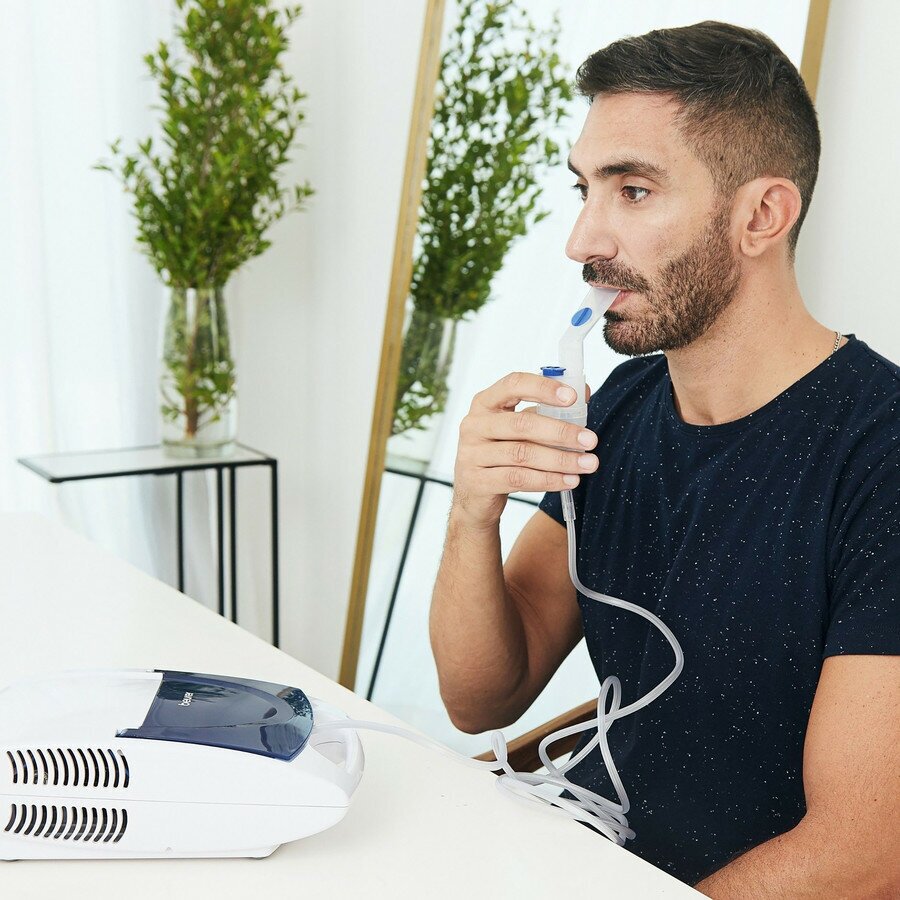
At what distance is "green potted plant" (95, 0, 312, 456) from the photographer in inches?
79.0

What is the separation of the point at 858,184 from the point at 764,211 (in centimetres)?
31

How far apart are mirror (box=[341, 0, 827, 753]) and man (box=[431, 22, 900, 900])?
335 millimetres

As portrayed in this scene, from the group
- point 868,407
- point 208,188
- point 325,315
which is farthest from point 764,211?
point 325,315

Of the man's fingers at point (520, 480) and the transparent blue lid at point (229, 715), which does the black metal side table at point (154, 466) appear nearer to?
the man's fingers at point (520, 480)

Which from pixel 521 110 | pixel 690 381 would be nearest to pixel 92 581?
pixel 690 381

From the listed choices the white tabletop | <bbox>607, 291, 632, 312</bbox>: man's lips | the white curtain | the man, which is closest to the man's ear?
the man

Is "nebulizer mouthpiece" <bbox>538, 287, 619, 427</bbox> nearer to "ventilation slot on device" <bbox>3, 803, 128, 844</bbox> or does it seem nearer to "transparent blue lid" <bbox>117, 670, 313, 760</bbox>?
"transparent blue lid" <bbox>117, 670, 313, 760</bbox>

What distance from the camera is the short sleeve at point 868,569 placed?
2.99ft

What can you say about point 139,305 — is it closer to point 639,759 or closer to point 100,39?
point 100,39

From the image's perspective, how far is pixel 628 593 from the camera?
1180 mm

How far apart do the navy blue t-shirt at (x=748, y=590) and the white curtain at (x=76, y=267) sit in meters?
1.38

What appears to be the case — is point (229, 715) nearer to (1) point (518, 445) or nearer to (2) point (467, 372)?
(1) point (518, 445)

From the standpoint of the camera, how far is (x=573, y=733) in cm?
98

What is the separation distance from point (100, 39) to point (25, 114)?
0.24 meters
